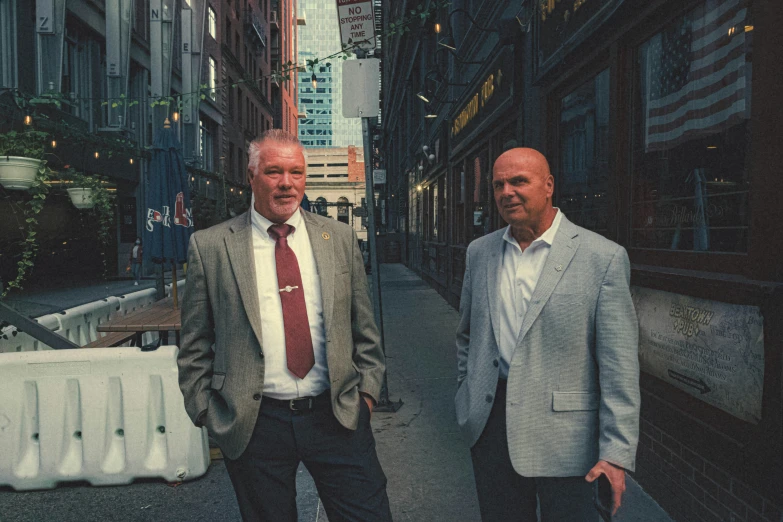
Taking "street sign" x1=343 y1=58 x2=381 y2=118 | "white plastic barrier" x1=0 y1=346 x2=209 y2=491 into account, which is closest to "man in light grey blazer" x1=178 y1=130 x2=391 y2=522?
"white plastic barrier" x1=0 y1=346 x2=209 y2=491

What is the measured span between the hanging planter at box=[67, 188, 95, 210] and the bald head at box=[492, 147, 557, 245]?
6510mm

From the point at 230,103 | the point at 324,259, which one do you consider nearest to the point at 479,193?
the point at 324,259

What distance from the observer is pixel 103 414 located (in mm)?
4113

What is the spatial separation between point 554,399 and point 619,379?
231 mm

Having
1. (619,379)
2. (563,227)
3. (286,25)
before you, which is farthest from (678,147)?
(286,25)

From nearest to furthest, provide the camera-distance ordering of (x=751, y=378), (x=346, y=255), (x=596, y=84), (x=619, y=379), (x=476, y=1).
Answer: (x=619, y=379), (x=346, y=255), (x=751, y=378), (x=596, y=84), (x=476, y=1)

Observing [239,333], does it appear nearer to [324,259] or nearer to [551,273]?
[324,259]

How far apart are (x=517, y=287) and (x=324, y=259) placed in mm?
746

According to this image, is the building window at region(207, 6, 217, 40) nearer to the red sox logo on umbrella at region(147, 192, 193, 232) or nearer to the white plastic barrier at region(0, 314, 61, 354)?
the red sox logo on umbrella at region(147, 192, 193, 232)

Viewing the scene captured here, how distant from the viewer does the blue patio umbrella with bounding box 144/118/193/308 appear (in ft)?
20.1

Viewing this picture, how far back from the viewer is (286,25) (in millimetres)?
64812

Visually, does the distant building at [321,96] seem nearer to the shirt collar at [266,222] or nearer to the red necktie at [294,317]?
the shirt collar at [266,222]

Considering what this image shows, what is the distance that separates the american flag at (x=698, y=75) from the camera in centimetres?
296

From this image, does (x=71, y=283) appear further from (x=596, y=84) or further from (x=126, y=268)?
(x=596, y=84)
